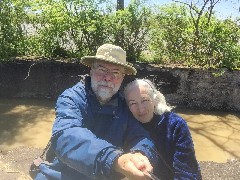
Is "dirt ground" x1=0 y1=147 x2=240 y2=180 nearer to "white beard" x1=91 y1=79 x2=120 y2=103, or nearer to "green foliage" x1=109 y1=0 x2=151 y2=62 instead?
"white beard" x1=91 y1=79 x2=120 y2=103

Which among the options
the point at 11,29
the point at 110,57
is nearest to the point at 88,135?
the point at 110,57

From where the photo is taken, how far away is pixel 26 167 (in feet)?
17.8

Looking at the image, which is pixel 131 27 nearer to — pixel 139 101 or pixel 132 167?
pixel 139 101

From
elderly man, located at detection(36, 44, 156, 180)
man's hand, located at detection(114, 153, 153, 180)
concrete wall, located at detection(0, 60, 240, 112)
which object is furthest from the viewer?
concrete wall, located at detection(0, 60, 240, 112)

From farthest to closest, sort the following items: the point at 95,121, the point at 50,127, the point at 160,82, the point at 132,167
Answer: the point at 160,82 → the point at 50,127 → the point at 95,121 → the point at 132,167

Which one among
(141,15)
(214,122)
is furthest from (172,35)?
(214,122)

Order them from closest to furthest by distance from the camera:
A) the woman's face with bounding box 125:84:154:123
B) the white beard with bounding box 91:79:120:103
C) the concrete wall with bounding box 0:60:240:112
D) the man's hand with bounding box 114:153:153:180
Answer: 1. the man's hand with bounding box 114:153:153:180
2. the white beard with bounding box 91:79:120:103
3. the woman's face with bounding box 125:84:154:123
4. the concrete wall with bounding box 0:60:240:112

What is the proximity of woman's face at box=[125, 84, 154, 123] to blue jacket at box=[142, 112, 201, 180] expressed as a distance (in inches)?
6.8

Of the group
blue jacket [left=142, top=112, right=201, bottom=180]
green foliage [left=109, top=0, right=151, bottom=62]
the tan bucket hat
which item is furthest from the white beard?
green foliage [left=109, top=0, right=151, bottom=62]

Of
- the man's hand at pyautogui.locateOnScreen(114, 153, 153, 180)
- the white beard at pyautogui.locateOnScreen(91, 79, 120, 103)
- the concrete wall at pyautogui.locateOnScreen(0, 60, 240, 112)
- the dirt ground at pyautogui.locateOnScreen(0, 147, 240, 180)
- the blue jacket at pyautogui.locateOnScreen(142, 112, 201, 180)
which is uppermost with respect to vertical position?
the white beard at pyautogui.locateOnScreen(91, 79, 120, 103)

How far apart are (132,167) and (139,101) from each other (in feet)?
3.39

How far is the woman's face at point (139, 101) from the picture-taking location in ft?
8.67

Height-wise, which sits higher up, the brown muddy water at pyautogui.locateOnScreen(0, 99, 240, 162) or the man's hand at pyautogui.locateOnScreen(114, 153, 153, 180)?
the man's hand at pyautogui.locateOnScreen(114, 153, 153, 180)

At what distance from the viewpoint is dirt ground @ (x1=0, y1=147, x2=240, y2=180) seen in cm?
520
